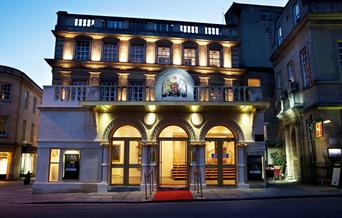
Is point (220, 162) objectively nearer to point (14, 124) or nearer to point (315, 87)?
point (315, 87)

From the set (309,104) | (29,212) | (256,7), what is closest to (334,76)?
(309,104)

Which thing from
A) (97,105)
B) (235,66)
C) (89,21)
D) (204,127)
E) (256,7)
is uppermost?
(256,7)

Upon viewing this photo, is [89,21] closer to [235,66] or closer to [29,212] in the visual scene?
[235,66]

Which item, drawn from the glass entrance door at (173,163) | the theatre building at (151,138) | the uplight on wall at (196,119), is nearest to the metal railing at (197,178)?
the theatre building at (151,138)

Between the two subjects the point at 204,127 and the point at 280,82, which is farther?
the point at 280,82

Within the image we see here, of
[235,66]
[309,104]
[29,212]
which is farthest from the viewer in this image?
[235,66]

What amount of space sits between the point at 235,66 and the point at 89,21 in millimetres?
12820

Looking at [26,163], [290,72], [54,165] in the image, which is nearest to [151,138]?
[54,165]

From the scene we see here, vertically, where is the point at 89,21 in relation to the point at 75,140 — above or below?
above

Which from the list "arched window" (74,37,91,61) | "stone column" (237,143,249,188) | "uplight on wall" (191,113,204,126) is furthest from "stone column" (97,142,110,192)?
"arched window" (74,37,91,61)

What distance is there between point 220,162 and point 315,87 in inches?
303

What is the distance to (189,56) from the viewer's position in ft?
79.3

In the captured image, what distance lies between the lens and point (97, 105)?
14.2 m

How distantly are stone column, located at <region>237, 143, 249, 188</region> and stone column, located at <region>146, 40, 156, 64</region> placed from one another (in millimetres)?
11392
